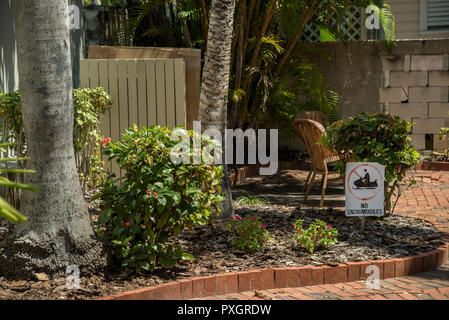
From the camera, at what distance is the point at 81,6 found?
960 cm

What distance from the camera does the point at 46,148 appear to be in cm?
419

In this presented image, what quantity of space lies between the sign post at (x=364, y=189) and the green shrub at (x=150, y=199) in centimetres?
139

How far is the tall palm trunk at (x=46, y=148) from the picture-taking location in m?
4.15

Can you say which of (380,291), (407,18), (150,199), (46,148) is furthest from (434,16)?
(46,148)

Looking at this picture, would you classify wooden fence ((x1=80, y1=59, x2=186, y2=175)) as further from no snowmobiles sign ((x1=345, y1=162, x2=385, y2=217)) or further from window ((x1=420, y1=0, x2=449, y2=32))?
window ((x1=420, y1=0, x2=449, y2=32))

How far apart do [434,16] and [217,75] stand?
856cm

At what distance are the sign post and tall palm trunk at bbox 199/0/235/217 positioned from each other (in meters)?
1.12

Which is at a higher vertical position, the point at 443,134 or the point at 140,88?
the point at 140,88

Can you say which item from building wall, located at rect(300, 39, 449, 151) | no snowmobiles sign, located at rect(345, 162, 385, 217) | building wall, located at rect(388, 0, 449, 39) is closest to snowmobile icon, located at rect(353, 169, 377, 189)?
no snowmobiles sign, located at rect(345, 162, 385, 217)

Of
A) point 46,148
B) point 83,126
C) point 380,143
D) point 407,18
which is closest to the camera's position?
point 46,148

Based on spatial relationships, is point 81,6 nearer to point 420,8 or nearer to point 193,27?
point 193,27

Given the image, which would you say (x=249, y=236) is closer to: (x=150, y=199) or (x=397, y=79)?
(x=150, y=199)

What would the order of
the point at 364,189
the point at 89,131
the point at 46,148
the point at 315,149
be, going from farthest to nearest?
1. the point at 315,149
2. the point at 89,131
3. the point at 364,189
4. the point at 46,148
